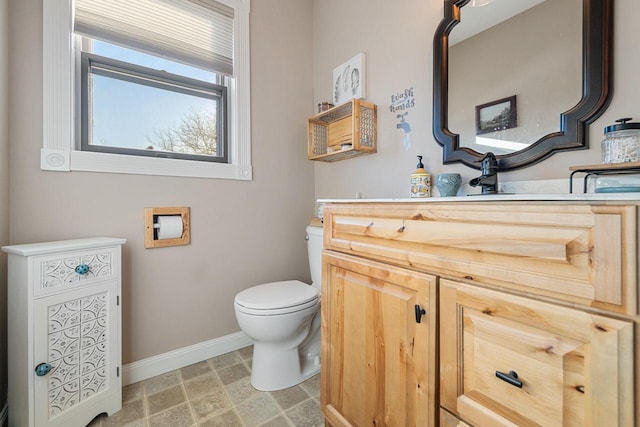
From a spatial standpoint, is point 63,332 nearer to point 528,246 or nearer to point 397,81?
point 528,246

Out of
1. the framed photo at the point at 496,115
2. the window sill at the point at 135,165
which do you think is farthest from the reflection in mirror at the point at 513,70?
the window sill at the point at 135,165

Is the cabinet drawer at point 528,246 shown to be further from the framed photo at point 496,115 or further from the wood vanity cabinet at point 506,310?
the framed photo at point 496,115

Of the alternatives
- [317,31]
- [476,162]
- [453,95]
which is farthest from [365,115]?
[317,31]

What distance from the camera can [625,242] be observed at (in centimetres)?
48

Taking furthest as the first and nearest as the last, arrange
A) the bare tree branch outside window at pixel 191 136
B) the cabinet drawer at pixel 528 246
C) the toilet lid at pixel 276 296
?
the bare tree branch outside window at pixel 191 136, the toilet lid at pixel 276 296, the cabinet drawer at pixel 528 246

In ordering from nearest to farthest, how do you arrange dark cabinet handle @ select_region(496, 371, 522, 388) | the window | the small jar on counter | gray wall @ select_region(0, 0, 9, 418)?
dark cabinet handle @ select_region(496, 371, 522, 388), the small jar on counter, gray wall @ select_region(0, 0, 9, 418), the window

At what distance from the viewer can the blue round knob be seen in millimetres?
1175

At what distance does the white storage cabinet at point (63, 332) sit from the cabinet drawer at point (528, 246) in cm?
126

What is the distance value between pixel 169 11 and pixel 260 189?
1189 mm

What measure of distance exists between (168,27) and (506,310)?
214cm

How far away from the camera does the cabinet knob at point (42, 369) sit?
1.06 meters

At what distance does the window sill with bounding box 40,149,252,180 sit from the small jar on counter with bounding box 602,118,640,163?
172cm

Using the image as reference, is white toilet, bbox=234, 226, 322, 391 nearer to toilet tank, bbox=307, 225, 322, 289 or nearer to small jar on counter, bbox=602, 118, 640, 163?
toilet tank, bbox=307, 225, 322, 289

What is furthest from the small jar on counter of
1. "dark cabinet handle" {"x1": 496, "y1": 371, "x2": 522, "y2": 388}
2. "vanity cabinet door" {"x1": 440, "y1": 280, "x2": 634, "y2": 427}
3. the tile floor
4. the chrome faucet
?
the tile floor
